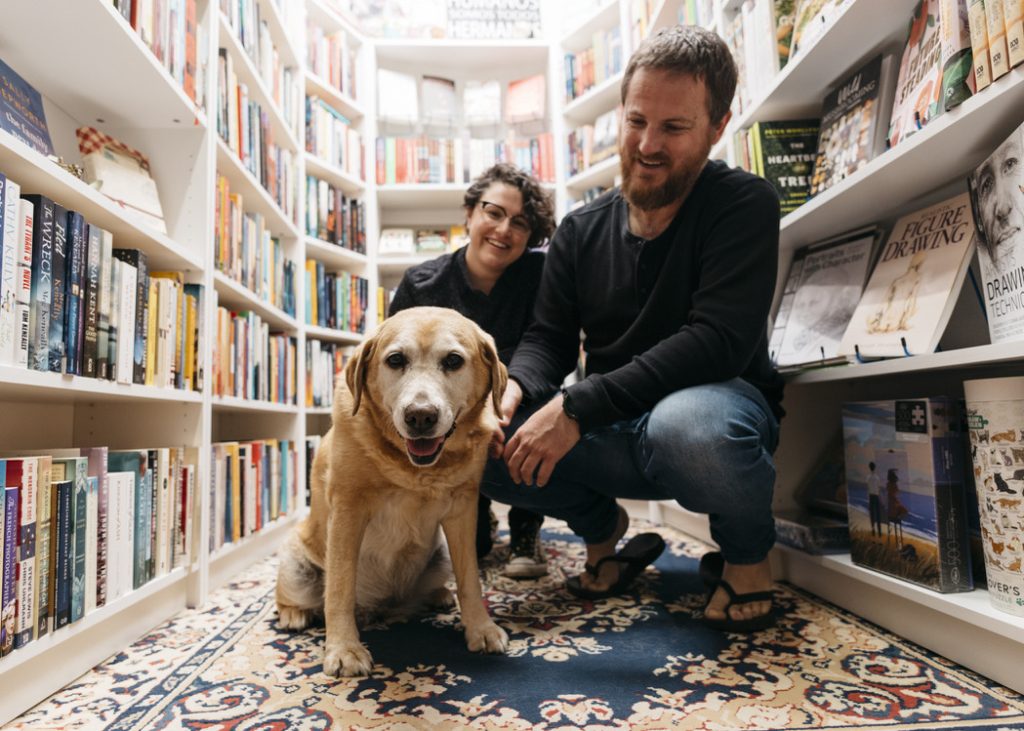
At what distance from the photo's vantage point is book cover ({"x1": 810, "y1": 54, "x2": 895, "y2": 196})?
4.98ft

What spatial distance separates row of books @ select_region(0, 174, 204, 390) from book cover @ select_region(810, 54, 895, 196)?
180 cm

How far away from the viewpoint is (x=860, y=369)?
1.43 m

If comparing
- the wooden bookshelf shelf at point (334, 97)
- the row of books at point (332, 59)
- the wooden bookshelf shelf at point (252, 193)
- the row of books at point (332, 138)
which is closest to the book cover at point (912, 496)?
the wooden bookshelf shelf at point (252, 193)

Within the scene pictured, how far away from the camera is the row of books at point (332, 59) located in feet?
11.8

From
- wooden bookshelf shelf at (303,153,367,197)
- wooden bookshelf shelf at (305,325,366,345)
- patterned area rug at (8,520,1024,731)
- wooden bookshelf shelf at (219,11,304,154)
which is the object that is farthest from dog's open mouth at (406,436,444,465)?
wooden bookshelf shelf at (303,153,367,197)

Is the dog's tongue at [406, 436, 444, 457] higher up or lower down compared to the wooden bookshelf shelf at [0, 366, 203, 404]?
lower down

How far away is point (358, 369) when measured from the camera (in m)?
1.37

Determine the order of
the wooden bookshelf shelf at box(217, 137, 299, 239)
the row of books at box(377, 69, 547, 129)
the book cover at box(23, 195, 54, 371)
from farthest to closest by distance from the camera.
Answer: the row of books at box(377, 69, 547, 129), the wooden bookshelf shelf at box(217, 137, 299, 239), the book cover at box(23, 195, 54, 371)

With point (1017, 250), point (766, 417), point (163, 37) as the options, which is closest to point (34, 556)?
point (163, 37)

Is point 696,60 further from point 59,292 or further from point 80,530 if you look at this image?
point 80,530

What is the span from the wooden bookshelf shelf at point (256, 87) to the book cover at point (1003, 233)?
7.80 feet

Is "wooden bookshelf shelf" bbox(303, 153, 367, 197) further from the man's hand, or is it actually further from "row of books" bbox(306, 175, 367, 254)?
the man's hand

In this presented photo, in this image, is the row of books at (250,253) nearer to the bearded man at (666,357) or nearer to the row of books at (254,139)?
the row of books at (254,139)

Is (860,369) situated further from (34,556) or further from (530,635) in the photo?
(34,556)
